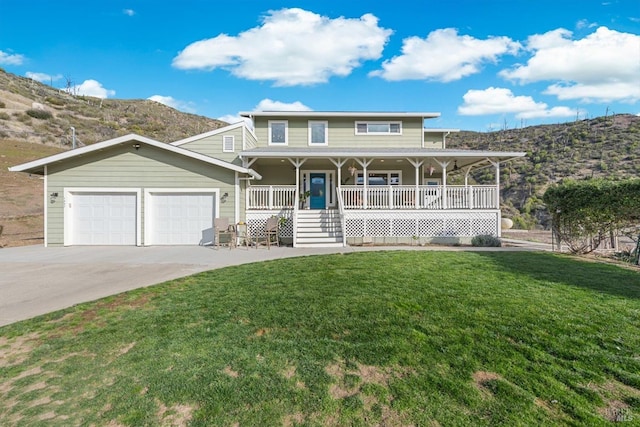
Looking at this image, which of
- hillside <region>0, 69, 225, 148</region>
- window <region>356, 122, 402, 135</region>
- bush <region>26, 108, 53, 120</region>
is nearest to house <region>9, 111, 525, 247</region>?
window <region>356, 122, 402, 135</region>

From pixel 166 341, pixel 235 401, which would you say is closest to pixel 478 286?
pixel 235 401

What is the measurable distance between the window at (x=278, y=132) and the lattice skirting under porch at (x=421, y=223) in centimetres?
628

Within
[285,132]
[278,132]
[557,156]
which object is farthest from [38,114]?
[557,156]

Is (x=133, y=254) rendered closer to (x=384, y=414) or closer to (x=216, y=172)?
(x=216, y=172)

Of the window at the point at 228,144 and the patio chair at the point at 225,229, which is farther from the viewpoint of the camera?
the window at the point at 228,144

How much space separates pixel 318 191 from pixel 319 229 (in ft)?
14.5

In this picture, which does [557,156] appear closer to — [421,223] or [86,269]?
[421,223]

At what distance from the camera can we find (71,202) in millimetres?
11961

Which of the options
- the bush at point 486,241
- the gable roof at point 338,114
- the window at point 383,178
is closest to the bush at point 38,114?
the gable roof at point 338,114

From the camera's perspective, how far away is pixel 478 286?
5.40 meters

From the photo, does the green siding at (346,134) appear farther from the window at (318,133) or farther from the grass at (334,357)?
the grass at (334,357)

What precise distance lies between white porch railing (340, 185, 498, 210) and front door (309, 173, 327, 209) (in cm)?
288

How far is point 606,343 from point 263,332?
12.8ft

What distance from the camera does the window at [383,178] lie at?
16.8 metres
